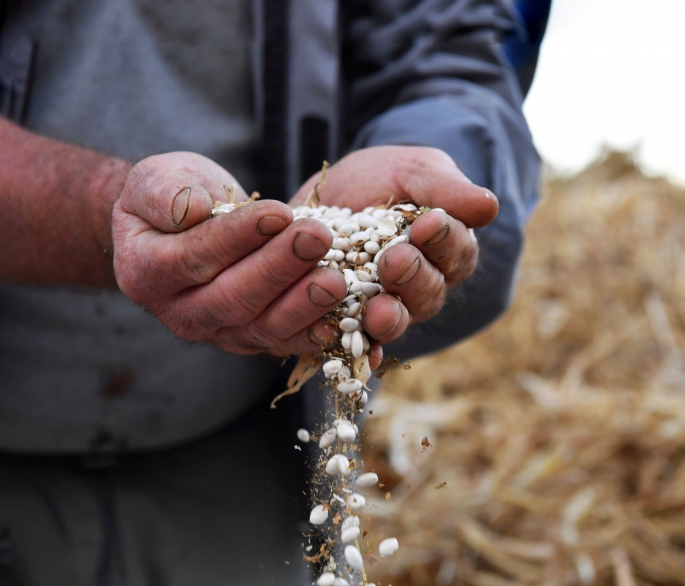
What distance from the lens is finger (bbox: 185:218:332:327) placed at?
38 centimetres

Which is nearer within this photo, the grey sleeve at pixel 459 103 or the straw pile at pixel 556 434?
the grey sleeve at pixel 459 103

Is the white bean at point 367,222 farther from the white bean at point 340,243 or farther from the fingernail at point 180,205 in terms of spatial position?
the fingernail at point 180,205

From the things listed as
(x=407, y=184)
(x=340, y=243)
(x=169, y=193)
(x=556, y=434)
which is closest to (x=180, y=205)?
(x=169, y=193)

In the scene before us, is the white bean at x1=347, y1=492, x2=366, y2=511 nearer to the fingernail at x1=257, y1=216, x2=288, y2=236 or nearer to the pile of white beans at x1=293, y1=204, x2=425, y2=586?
the pile of white beans at x1=293, y1=204, x2=425, y2=586

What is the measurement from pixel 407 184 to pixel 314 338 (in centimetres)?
19

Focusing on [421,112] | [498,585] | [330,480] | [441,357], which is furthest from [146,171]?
[441,357]

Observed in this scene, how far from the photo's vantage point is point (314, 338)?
43cm

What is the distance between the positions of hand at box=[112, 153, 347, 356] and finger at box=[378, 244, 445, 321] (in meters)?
0.04

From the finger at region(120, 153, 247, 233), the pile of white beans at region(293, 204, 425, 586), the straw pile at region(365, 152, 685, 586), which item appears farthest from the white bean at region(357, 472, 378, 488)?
the straw pile at region(365, 152, 685, 586)

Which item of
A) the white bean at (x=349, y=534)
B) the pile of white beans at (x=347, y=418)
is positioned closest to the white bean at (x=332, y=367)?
the pile of white beans at (x=347, y=418)

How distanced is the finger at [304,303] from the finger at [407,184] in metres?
0.15

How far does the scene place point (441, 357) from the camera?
199 centimetres

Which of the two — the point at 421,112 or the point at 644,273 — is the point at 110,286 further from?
the point at 644,273

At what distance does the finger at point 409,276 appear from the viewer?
415mm
